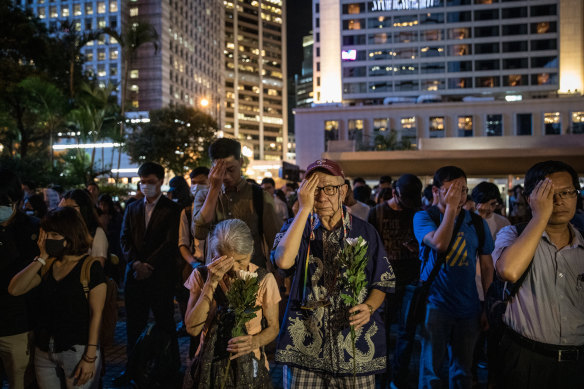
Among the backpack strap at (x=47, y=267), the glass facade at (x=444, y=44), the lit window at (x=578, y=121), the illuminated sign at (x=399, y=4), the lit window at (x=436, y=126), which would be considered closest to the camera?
the backpack strap at (x=47, y=267)

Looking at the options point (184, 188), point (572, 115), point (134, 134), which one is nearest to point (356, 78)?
point (572, 115)

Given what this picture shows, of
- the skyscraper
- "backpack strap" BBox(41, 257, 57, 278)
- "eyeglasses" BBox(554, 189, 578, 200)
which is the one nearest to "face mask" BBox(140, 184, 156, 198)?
"backpack strap" BBox(41, 257, 57, 278)

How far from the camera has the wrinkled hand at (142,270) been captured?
4879 mm

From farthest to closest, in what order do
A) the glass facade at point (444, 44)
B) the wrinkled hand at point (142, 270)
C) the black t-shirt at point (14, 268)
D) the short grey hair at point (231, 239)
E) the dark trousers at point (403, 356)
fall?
the glass facade at point (444, 44) → the wrinkled hand at point (142, 270) → the dark trousers at point (403, 356) → the black t-shirt at point (14, 268) → the short grey hair at point (231, 239)

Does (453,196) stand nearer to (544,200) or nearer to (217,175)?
(544,200)

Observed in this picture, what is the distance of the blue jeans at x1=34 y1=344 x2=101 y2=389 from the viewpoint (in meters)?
3.33

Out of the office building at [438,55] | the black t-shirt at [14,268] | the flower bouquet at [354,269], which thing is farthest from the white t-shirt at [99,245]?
the office building at [438,55]

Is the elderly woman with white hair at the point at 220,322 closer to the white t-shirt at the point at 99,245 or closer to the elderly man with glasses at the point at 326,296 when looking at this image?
the elderly man with glasses at the point at 326,296

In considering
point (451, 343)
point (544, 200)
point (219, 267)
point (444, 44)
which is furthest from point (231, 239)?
point (444, 44)

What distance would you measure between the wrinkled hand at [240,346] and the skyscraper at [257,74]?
401 ft

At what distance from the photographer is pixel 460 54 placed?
77000mm

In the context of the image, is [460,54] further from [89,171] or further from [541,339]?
[541,339]

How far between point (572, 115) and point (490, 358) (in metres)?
70.8

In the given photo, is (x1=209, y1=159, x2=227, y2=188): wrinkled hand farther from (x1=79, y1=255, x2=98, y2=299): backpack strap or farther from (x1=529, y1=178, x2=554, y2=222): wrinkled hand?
(x1=529, y1=178, x2=554, y2=222): wrinkled hand
